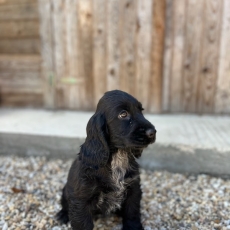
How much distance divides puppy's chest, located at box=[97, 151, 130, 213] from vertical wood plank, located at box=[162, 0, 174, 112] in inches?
93.3

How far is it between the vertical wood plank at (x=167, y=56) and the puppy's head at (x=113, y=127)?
2.38 metres

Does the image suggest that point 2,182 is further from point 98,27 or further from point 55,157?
point 98,27

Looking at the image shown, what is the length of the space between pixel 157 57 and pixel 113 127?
243cm

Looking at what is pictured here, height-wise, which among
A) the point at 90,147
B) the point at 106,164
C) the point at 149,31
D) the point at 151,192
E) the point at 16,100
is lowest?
the point at 151,192

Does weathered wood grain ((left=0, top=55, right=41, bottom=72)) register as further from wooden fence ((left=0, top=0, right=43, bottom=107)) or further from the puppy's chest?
the puppy's chest

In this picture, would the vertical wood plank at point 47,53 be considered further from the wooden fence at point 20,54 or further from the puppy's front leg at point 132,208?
the puppy's front leg at point 132,208

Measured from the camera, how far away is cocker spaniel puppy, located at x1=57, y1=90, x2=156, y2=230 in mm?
1646

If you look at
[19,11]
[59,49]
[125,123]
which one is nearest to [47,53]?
[59,49]

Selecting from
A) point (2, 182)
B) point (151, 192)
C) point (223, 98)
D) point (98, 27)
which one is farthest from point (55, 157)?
point (223, 98)

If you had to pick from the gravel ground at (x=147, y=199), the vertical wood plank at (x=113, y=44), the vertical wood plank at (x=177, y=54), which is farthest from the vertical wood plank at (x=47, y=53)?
the vertical wood plank at (x=177, y=54)

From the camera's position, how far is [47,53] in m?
4.16

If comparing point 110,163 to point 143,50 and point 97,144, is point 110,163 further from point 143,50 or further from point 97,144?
point 143,50

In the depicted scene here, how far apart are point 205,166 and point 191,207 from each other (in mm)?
612

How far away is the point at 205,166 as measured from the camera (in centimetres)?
279
